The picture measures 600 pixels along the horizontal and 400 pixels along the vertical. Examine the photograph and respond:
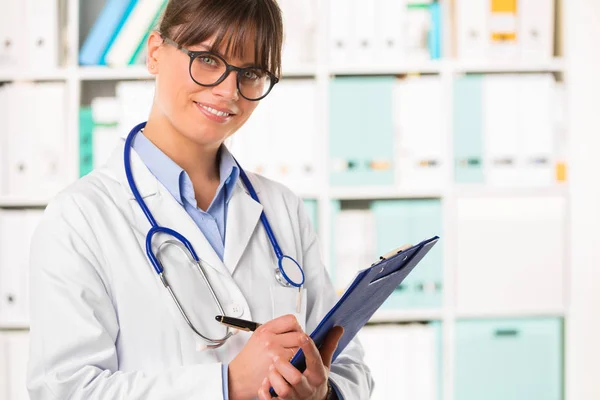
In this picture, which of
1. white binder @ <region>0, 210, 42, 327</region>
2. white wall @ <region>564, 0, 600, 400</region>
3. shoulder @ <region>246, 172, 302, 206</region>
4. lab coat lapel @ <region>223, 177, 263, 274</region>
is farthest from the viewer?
white wall @ <region>564, 0, 600, 400</region>

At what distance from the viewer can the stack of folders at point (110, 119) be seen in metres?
2.55

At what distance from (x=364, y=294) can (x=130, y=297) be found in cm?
35

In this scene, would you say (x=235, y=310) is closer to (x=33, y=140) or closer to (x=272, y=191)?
(x=272, y=191)

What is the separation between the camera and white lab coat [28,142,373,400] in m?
1.03

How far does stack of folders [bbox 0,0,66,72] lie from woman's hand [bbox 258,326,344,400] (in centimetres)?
194

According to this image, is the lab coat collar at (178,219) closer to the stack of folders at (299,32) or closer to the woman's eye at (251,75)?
the woman's eye at (251,75)

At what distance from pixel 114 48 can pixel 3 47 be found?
1.25ft

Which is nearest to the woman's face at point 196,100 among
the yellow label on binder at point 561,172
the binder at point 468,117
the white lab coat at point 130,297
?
the white lab coat at point 130,297

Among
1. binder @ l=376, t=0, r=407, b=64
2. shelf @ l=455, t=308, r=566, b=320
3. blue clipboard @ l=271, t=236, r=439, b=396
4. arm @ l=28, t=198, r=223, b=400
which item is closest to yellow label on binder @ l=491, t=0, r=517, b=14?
binder @ l=376, t=0, r=407, b=64

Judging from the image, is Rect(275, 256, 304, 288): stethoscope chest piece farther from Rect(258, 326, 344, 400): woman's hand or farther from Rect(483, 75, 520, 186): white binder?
Rect(483, 75, 520, 186): white binder

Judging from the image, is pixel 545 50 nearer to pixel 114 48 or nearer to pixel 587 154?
pixel 587 154

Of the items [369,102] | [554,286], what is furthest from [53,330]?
[554,286]

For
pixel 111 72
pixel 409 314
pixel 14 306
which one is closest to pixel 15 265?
pixel 14 306

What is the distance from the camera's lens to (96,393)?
3.33ft
